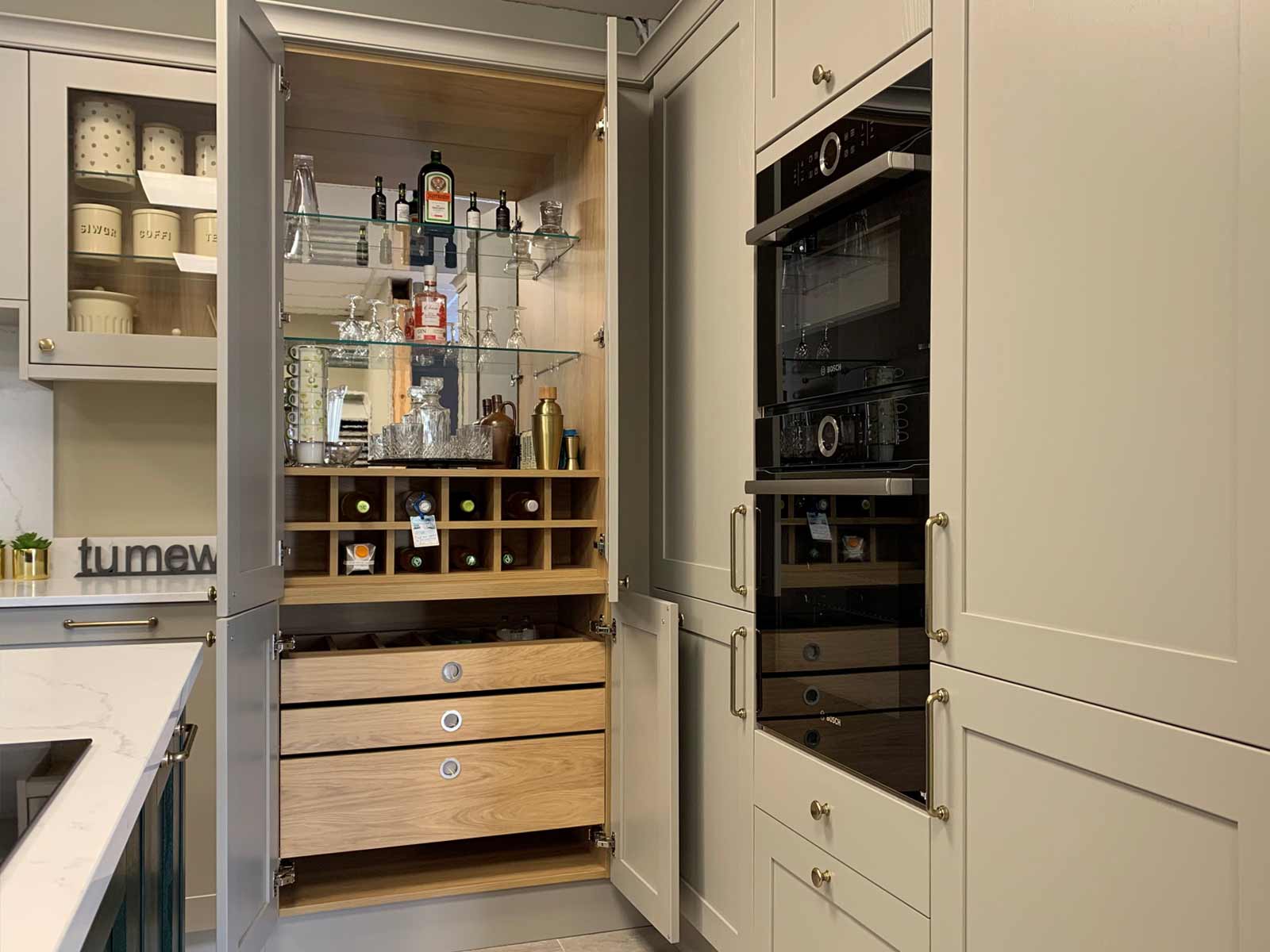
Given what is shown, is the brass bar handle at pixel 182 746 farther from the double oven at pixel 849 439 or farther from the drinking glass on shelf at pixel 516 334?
the drinking glass on shelf at pixel 516 334

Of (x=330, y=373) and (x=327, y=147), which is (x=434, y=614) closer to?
(x=330, y=373)

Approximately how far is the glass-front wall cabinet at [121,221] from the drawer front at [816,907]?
1.74 m

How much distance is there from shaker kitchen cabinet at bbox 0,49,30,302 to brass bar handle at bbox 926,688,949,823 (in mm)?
2206

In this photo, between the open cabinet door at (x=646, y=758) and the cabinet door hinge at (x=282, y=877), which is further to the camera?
the cabinet door hinge at (x=282, y=877)

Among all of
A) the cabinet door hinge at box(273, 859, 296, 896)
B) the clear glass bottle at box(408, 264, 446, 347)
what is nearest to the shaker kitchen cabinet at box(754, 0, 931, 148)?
the clear glass bottle at box(408, 264, 446, 347)

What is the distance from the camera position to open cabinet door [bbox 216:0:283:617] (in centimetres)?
189

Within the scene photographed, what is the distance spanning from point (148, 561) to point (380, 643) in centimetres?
67

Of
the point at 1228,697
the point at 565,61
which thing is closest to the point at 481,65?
the point at 565,61

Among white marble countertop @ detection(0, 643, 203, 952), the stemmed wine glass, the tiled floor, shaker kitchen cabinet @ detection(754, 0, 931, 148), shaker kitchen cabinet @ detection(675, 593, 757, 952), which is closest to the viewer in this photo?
white marble countertop @ detection(0, 643, 203, 952)

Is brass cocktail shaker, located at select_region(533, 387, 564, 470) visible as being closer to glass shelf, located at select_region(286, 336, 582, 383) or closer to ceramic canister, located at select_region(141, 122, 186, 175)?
glass shelf, located at select_region(286, 336, 582, 383)

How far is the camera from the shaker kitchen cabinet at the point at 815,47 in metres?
1.51

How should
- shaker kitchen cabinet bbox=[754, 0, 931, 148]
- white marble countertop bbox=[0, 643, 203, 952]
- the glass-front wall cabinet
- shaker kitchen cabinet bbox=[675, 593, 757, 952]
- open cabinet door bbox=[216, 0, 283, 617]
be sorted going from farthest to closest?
the glass-front wall cabinet, shaker kitchen cabinet bbox=[675, 593, 757, 952], open cabinet door bbox=[216, 0, 283, 617], shaker kitchen cabinet bbox=[754, 0, 931, 148], white marble countertop bbox=[0, 643, 203, 952]

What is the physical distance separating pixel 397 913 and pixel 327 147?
2058mm

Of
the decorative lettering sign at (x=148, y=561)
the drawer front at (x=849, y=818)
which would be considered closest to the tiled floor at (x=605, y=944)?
the drawer front at (x=849, y=818)
